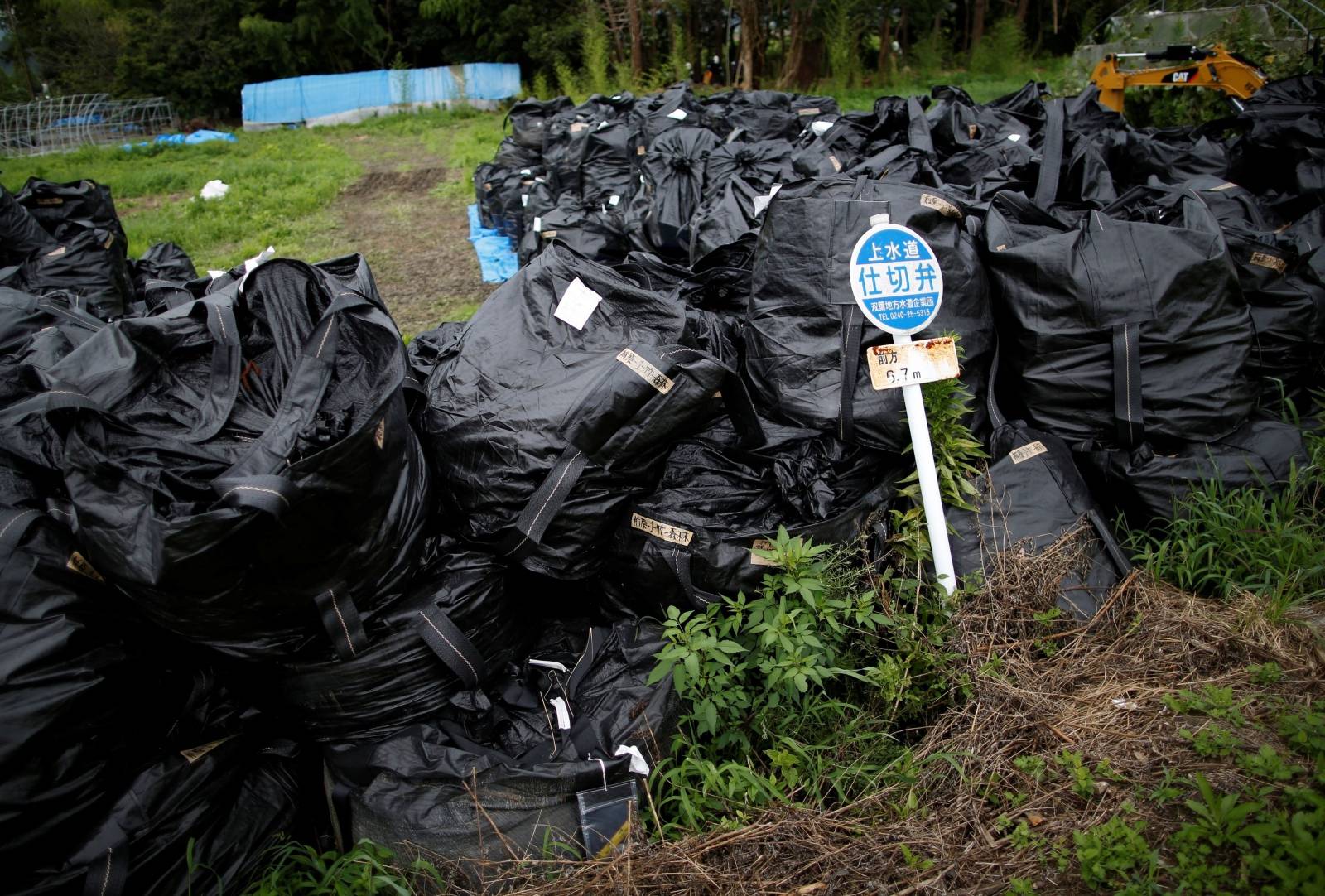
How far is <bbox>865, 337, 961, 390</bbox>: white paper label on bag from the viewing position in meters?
1.91

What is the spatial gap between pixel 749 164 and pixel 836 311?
2.63 m

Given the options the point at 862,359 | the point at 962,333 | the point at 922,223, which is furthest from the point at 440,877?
the point at 922,223

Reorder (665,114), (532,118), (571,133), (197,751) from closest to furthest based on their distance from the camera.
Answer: (197,751)
(665,114)
(571,133)
(532,118)

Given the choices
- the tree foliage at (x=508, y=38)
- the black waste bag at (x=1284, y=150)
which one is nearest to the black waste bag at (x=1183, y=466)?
the black waste bag at (x=1284, y=150)

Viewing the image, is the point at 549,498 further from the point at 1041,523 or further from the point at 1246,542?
the point at 1246,542

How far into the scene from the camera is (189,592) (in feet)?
5.37

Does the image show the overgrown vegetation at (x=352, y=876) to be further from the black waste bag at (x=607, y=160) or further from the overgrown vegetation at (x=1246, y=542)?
the black waste bag at (x=607, y=160)

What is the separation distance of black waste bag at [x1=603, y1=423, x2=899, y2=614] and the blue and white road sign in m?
0.48

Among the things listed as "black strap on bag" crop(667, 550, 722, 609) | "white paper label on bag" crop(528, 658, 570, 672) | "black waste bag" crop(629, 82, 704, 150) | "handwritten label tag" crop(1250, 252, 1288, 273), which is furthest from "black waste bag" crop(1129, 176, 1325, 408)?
"black waste bag" crop(629, 82, 704, 150)

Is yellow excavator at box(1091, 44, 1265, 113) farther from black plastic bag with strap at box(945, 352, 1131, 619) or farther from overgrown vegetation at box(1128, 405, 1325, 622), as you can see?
black plastic bag with strap at box(945, 352, 1131, 619)

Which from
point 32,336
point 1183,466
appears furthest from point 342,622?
point 1183,466

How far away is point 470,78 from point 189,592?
18.5 meters

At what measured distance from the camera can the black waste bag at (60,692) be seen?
1522 mm

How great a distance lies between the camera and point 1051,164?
3.15 metres
